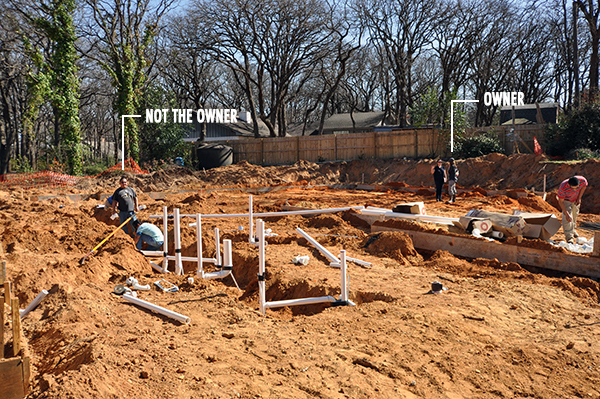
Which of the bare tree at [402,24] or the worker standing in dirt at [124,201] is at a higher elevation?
the bare tree at [402,24]

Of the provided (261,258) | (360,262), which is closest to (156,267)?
(261,258)

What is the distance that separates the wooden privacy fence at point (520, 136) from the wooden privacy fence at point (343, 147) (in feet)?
10.8

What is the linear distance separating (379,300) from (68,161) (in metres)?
26.6

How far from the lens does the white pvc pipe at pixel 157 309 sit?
5.71m

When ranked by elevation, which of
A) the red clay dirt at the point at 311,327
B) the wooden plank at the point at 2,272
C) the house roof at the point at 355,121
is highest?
the house roof at the point at 355,121

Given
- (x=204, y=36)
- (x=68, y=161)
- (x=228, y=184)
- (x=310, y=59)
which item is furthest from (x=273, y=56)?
(x=68, y=161)

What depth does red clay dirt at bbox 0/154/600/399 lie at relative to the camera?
4.42 m

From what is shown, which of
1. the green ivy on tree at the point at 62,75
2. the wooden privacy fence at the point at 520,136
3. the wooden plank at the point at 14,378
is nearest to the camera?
the wooden plank at the point at 14,378

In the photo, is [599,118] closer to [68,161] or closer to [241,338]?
[241,338]

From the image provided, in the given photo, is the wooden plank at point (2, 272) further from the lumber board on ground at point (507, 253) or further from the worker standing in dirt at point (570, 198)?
the worker standing in dirt at point (570, 198)

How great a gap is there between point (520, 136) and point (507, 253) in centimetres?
1965

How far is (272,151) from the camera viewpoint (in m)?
33.4

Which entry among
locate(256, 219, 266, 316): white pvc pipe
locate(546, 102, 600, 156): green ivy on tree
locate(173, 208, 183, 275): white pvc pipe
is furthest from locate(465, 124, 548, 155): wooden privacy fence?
locate(256, 219, 266, 316): white pvc pipe

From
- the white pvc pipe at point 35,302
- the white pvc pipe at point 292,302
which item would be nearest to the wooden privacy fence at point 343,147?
the white pvc pipe at point 292,302
